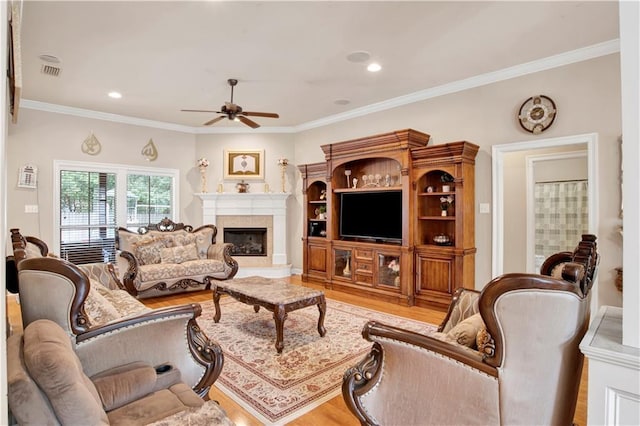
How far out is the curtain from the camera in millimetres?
5219

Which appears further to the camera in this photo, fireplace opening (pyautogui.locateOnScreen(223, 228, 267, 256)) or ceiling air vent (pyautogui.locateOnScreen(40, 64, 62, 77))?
fireplace opening (pyautogui.locateOnScreen(223, 228, 267, 256))

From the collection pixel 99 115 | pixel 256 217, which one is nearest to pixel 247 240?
pixel 256 217

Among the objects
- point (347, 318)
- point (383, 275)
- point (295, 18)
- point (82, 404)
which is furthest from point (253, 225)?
point (82, 404)

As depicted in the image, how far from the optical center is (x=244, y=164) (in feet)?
22.6

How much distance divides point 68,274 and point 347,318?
9.63ft

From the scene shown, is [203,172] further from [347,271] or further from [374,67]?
[374,67]

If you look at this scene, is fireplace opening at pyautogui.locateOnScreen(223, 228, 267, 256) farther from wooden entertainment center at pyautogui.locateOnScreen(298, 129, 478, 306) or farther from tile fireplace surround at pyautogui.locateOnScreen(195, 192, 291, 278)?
wooden entertainment center at pyautogui.locateOnScreen(298, 129, 478, 306)

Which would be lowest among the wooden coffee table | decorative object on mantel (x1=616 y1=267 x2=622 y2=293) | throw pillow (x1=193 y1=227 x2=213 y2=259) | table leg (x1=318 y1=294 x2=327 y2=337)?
table leg (x1=318 y1=294 x2=327 y2=337)

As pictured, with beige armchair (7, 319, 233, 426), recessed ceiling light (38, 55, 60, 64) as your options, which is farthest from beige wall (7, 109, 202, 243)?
beige armchair (7, 319, 233, 426)

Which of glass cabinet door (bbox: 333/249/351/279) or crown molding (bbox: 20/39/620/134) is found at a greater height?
crown molding (bbox: 20/39/620/134)

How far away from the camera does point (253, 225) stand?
687cm

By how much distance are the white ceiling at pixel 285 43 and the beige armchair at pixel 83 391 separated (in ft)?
8.70

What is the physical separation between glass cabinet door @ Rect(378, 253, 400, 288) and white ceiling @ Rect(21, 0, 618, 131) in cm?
232

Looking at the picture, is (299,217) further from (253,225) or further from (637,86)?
(637,86)
